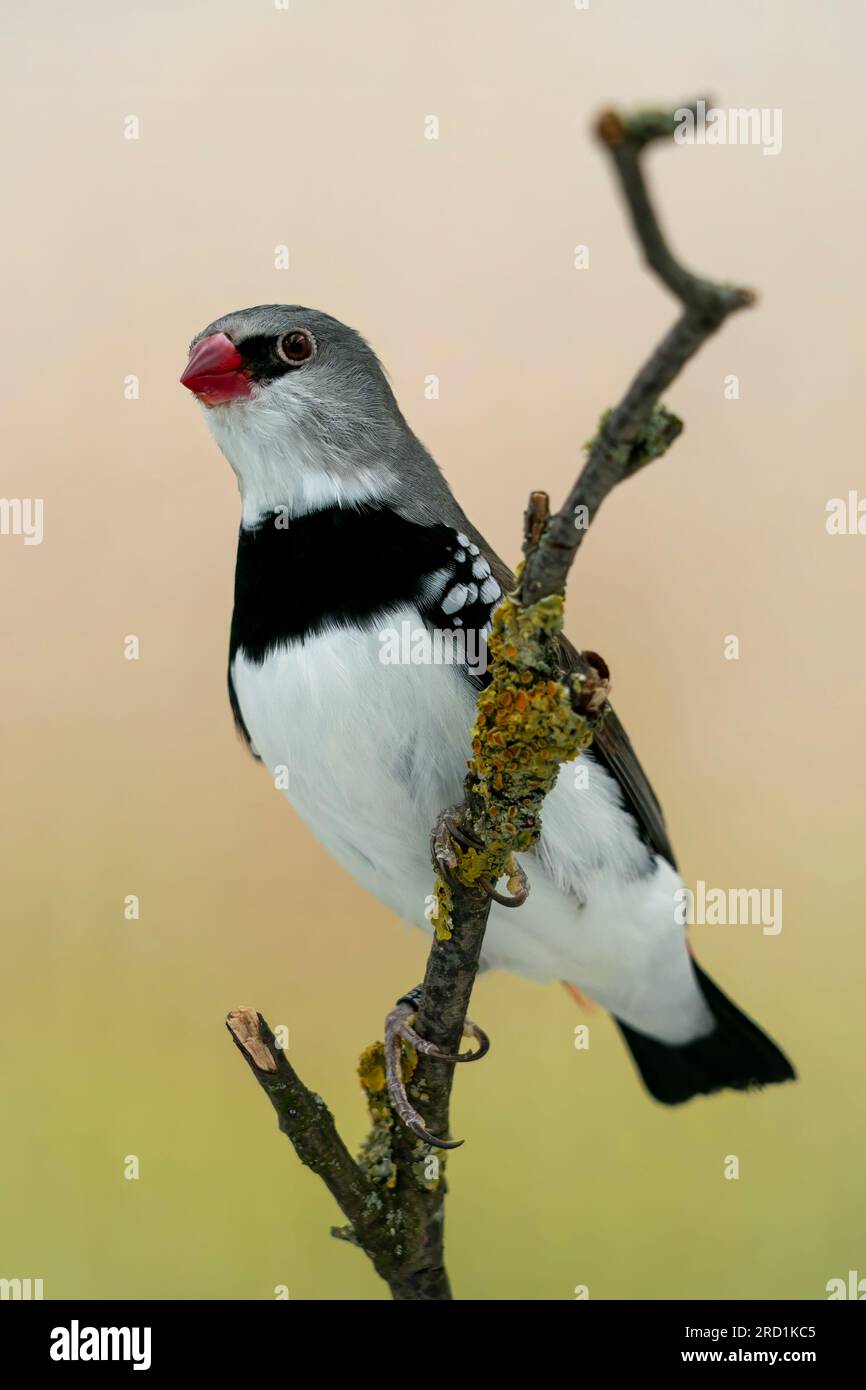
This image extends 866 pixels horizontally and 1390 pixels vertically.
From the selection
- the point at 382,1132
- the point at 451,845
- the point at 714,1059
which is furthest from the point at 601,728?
the point at 714,1059

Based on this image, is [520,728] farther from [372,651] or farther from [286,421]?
[286,421]

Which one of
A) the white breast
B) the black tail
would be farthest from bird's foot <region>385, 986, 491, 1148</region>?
the black tail

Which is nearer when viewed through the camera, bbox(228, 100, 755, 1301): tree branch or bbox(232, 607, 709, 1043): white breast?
bbox(228, 100, 755, 1301): tree branch

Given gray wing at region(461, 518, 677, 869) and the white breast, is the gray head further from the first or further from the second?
the white breast

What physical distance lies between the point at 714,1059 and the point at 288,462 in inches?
55.4

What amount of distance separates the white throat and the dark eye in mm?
83

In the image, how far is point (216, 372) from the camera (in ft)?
5.61

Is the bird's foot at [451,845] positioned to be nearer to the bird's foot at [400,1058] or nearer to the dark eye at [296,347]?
the bird's foot at [400,1058]

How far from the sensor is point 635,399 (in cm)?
95

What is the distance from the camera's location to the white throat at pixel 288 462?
1743 millimetres

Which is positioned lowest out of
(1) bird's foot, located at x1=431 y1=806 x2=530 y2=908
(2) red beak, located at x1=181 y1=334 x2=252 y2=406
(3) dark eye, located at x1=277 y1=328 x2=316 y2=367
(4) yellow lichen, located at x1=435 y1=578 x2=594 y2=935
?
(1) bird's foot, located at x1=431 y1=806 x2=530 y2=908

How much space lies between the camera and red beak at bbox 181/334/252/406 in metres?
1.70

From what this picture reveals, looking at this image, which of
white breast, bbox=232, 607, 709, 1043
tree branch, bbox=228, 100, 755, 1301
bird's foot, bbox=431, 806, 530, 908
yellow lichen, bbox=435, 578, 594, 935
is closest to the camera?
tree branch, bbox=228, 100, 755, 1301

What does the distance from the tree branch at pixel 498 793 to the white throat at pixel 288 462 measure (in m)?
0.39
